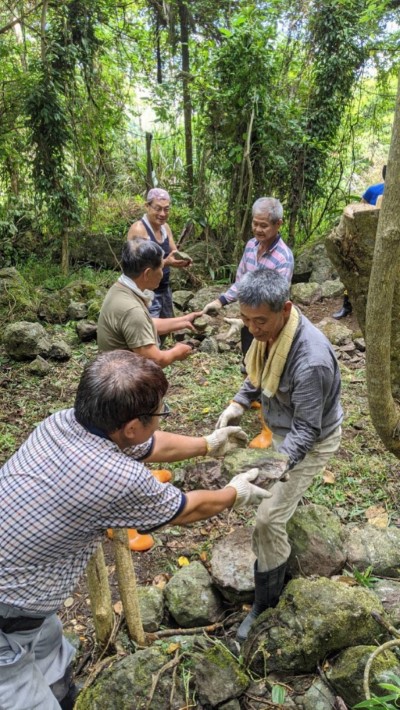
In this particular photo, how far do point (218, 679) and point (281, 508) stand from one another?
0.80 metres

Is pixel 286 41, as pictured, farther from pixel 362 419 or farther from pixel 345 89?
pixel 362 419

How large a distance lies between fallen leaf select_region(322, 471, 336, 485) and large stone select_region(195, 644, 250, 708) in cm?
171

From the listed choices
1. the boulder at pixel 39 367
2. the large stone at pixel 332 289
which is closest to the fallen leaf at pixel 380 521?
the boulder at pixel 39 367

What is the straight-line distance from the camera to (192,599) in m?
2.68

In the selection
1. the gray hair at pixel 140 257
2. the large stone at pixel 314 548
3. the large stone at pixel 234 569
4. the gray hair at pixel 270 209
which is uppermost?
the gray hair at pixel 270 209

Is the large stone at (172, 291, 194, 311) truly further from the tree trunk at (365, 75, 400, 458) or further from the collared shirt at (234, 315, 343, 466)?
the tree trunk at (365, 75, 400, 458)

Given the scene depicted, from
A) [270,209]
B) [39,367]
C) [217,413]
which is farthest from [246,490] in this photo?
[39,367]

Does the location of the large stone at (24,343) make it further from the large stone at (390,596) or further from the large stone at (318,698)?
the large stone at (318,698)

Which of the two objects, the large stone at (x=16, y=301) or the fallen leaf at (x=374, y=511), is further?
the large stone at (x=16, y=301)

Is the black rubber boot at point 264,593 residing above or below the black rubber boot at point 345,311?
below

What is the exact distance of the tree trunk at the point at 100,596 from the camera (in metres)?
2.22

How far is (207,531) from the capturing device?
337 centimetres

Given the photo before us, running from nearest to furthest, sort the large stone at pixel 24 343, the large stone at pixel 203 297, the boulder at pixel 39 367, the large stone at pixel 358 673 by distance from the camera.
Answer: the large stone at pixel 358 673 → the boulder at pixel 39 367 → the large stone at pixel 24 343 → the large stone at pixel 203 297

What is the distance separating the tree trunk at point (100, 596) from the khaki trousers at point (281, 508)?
767mm
